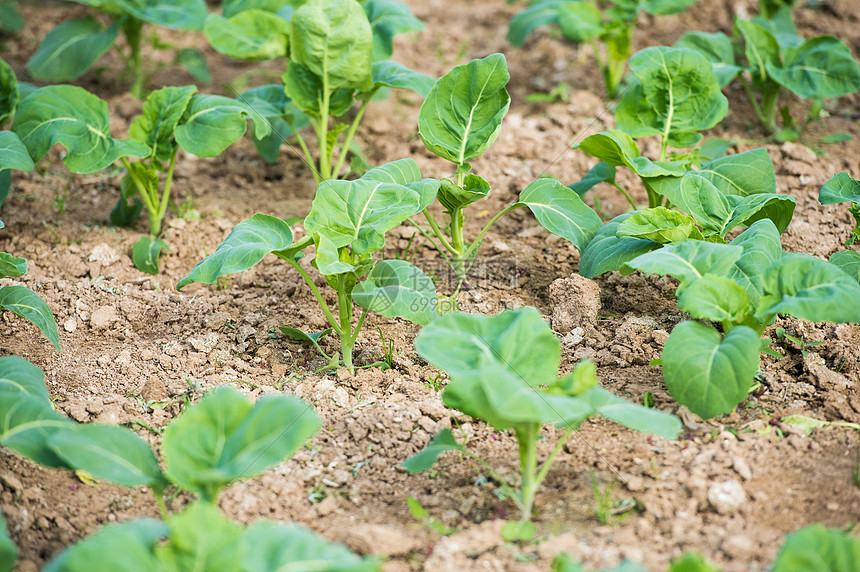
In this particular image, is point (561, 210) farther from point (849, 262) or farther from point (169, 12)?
point (169, 12)

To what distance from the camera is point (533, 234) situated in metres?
3.67

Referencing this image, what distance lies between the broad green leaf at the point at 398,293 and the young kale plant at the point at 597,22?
212 centimetres

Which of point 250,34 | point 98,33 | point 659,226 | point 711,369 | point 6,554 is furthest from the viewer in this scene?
point 98,33

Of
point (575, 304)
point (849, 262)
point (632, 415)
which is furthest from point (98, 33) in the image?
point (849, 262)

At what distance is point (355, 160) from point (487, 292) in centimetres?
106

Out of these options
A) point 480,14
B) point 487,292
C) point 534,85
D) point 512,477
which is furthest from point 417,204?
point 480,14

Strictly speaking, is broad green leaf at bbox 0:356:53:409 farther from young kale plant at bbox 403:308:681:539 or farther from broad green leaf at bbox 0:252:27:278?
young kale plant at bbox 403:308:681:539

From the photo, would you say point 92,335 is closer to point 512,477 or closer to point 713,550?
point 512,477

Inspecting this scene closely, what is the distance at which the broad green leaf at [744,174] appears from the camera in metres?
3.14

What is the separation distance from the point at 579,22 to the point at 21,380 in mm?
3343

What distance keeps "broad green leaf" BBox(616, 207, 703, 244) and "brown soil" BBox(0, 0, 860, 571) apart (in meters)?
0.40

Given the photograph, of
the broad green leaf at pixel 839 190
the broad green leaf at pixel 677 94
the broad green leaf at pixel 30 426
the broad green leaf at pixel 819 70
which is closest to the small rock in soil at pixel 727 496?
the broad green leaf at pixel 839 190

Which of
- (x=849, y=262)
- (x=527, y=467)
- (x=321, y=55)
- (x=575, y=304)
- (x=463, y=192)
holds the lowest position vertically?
(x=575, y=304)

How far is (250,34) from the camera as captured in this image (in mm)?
3758
